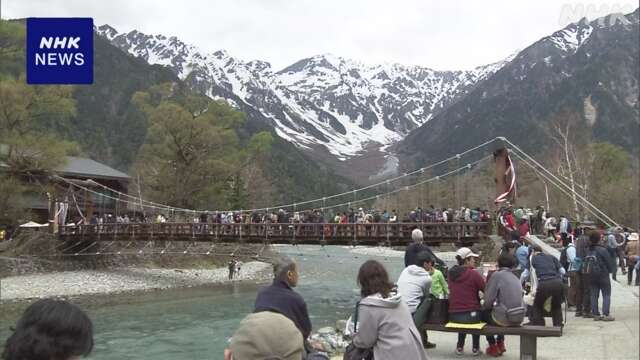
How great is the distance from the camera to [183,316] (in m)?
19.2

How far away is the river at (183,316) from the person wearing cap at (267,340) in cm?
1066

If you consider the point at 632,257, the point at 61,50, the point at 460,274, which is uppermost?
the point at 61,50

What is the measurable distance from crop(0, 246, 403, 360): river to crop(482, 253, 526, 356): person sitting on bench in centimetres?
745

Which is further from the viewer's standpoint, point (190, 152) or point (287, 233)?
point (190, 152)

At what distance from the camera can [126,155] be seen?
274ft

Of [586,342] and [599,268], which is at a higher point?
[599,268]

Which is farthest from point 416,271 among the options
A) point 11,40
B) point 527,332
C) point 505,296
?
point 11,40

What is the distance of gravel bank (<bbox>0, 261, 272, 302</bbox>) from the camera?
2458cm

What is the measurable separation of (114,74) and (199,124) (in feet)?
236

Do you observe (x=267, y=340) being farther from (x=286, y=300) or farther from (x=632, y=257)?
(x=632, y=257)

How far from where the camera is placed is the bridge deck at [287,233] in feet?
72.0

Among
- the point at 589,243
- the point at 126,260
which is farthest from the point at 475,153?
the point at 589,243

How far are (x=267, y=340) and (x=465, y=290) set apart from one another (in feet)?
15.8

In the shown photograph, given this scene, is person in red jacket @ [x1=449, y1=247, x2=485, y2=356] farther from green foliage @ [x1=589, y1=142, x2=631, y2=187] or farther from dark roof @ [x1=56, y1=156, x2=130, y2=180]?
dark roof @ [x1=56, y1=156, x2=130, y2=180]
